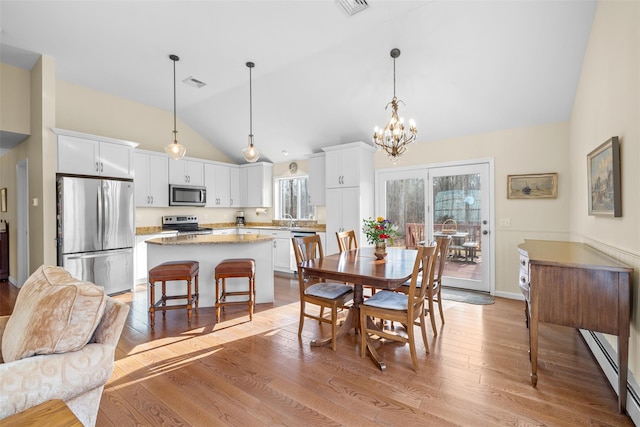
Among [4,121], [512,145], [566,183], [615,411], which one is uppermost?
[4,121]

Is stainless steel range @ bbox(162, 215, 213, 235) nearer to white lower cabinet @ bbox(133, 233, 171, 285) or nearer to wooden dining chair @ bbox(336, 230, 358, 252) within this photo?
white lower cabinet @ bbox(133, 233, 171, 285)

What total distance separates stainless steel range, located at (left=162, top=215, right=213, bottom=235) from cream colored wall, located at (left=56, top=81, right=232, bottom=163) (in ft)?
4.33

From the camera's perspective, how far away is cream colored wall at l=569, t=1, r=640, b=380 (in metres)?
1.78

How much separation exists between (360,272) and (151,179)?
4.54 m

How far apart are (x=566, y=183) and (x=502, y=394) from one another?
9.92ft

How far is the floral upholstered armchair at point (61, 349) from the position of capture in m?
1.17

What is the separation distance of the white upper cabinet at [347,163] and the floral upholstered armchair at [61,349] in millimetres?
3966

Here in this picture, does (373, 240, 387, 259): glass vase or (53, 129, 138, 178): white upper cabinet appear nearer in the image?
(373, 240, 387, 259): glass vase

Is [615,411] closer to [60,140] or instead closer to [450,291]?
[450,291]

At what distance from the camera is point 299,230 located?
5.51 metres

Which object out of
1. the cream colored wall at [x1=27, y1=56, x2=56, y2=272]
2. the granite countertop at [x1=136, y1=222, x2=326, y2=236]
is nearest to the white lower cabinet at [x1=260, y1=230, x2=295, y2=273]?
the granite countertop at [x1=136, y1=222, x2=326, y2=236]

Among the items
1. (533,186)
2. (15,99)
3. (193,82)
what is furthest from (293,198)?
(15,99)

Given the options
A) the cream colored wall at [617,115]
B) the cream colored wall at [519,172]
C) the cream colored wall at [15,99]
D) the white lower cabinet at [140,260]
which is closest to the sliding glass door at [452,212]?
the cream colored wall at [519,172]

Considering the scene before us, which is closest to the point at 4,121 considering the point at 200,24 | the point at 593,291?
the point at 200,24
